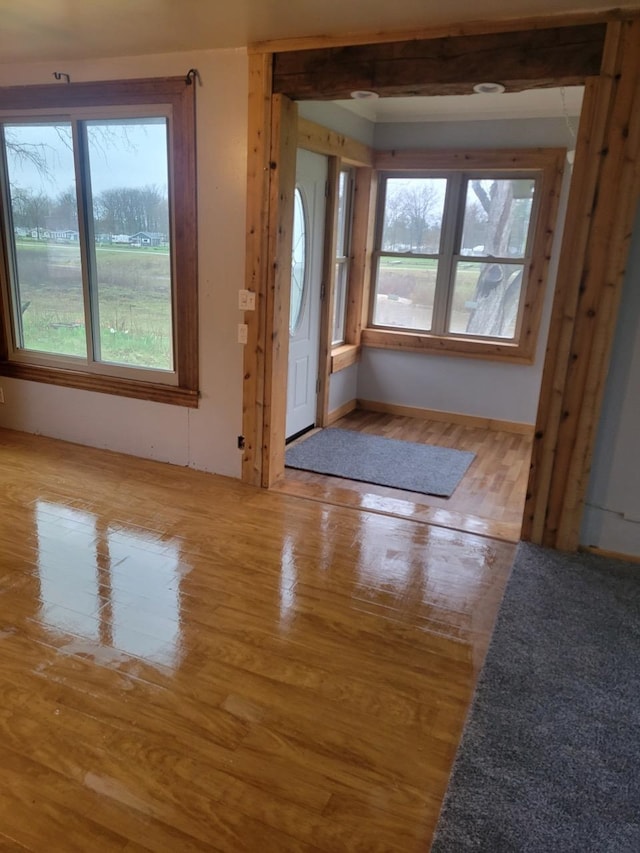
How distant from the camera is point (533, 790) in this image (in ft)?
5.74

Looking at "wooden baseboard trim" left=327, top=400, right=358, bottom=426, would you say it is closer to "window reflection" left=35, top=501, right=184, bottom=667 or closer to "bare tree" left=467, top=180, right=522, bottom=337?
"bare tree" left=467, top=180, right=522, bottom=337

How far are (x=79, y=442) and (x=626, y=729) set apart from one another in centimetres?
373

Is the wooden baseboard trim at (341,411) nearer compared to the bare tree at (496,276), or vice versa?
the bare tree at (496,276)

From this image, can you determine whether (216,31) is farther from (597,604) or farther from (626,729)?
(626,729)

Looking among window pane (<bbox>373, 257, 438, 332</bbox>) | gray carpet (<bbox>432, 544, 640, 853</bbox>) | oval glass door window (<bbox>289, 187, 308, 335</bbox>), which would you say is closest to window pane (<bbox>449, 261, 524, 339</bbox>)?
window pane (<bbox>373, 257, 438, 332</bbox>)

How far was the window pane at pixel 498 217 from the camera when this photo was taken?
16.9 feet

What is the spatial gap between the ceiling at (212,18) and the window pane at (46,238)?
2.44ft

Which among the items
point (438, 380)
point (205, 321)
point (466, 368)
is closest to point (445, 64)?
point (205, 321)

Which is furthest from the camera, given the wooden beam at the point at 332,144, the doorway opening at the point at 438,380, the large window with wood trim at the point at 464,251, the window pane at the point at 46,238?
the large window with wood trim at the point at 464,251

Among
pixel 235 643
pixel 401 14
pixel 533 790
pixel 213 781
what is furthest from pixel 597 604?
pixel 401 14

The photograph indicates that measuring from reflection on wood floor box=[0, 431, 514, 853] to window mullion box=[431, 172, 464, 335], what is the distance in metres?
2.72

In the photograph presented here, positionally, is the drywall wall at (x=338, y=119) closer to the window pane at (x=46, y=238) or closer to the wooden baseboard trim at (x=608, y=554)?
the window pane at (x=46, y=238)

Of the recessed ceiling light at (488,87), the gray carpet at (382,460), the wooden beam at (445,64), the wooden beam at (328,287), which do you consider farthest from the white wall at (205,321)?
the wooden beam at (328,287)

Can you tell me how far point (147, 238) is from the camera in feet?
12.7
